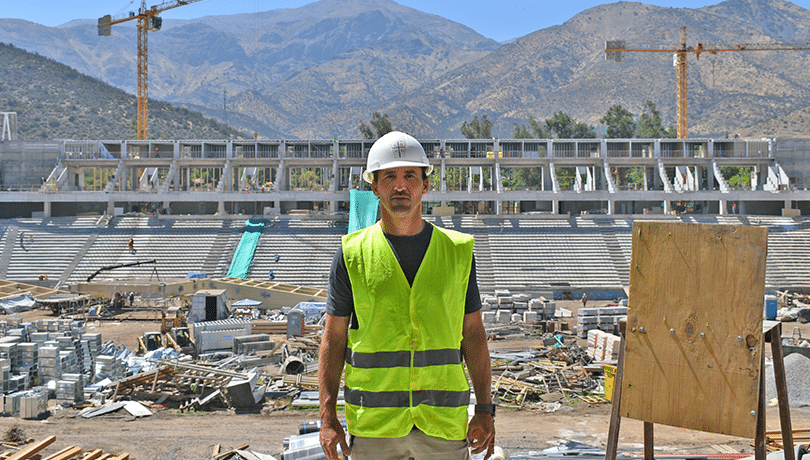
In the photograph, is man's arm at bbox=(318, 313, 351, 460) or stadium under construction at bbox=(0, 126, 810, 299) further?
stadium under construction at bbox=(0, 126, 810, 299)

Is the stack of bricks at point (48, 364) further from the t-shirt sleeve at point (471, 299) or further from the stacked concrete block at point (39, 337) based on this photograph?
the t-shirt sleeve at point (471, 299)

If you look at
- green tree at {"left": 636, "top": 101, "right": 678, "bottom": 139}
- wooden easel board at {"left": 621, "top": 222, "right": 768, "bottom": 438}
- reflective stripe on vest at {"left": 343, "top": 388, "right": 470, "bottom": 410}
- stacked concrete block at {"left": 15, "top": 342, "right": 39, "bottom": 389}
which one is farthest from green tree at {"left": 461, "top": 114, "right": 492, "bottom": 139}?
reflective stripe on vest at {"left": 343, "top": 388, "right": 470, "bottom": 410}

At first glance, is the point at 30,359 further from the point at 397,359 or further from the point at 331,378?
the point at 397,359

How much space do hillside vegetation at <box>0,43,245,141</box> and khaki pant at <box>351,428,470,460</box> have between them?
110 meters

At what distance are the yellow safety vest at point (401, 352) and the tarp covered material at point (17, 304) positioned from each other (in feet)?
94.6

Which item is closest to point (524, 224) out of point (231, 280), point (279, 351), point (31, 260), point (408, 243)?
point (231, 280)

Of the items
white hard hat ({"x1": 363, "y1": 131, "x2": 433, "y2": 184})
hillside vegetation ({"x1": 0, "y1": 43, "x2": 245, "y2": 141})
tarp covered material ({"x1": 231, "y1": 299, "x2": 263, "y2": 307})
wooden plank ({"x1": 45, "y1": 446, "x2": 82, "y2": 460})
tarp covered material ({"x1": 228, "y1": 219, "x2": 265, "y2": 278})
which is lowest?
tarp covered material ({"x1": 231, "y1": 299, "x2": 263, "y2": 307})

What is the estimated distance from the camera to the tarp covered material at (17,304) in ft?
88.7

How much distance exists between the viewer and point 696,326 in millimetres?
3688

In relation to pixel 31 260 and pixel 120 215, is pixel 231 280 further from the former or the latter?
pixel 120 215

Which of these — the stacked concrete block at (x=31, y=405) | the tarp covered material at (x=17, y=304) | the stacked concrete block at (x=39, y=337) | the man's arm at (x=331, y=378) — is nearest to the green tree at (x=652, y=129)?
the tarp covered material at (x=17, y=304)

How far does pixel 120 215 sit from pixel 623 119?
64.7 meters

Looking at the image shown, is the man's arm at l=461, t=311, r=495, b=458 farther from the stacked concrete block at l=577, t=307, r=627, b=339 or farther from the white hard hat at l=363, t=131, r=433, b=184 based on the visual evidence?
the stacked concrete block at l=577, t=307, r=627, b=339

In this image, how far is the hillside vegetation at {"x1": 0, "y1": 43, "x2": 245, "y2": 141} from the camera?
104438 mm
